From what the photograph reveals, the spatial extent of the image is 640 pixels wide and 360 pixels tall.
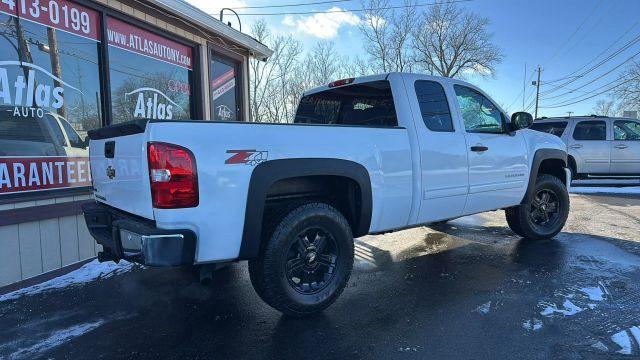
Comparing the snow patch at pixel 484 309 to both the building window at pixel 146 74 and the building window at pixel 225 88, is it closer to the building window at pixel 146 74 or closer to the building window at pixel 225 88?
the building window at pixel 146 74

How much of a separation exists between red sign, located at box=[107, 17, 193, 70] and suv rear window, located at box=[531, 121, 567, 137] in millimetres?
10223

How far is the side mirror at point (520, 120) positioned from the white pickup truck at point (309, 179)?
1 cm

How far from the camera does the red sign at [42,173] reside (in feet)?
14.5

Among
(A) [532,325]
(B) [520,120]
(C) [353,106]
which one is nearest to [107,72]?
(C) [353,106]

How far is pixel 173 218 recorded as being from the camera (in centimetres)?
275

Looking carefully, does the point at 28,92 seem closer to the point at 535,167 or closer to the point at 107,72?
the point at 107,72

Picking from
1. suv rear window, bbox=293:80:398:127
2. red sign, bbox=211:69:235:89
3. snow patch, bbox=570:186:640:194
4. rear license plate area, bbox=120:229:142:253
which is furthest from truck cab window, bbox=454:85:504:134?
snow patch, bbox=570:186:640:194

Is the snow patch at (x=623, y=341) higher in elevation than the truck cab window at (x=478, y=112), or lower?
lower

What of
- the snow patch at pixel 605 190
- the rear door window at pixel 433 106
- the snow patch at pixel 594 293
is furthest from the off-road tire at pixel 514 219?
the snow patch at pixel 605 190

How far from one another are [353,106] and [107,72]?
339 cm

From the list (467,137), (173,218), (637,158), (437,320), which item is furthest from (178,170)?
(637,158)

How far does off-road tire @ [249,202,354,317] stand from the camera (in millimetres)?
3188

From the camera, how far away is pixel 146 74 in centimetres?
657

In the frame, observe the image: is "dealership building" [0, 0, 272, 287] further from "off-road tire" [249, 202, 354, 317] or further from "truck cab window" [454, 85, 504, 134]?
"truck cab window" [454, 85, 504, 134]
